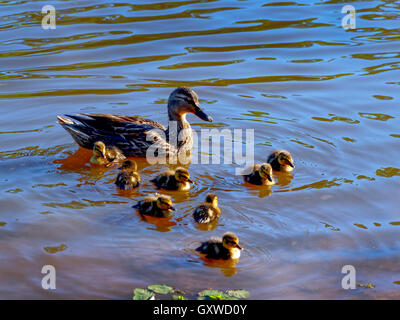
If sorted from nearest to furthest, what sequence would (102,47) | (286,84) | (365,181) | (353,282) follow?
1. (353,282)
2. (365,181)
3. (286,84)
4. (102,47)

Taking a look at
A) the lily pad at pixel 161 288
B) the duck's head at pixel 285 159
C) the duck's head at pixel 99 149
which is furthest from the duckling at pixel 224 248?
the duck's head at pixel 99 149

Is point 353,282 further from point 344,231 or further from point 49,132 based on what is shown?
point 49,132

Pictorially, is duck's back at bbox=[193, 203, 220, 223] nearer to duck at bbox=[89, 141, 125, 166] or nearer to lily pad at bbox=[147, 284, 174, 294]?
lily pad at bbox=[147, 284, 174, 294]

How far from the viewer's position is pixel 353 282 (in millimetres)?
4785

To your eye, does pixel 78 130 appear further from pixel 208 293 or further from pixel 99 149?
pixel 208 293

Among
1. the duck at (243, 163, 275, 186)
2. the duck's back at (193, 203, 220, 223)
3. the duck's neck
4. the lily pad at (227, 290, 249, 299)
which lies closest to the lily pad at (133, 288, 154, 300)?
the lily pad at (227, 290, 249, 299)

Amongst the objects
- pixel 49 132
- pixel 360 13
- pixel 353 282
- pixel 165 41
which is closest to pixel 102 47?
pixel 165 41

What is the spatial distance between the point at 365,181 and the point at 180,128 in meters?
2.33

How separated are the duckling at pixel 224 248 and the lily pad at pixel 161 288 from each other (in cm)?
50

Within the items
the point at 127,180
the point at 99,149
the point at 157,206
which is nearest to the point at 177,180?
the point at 127,180

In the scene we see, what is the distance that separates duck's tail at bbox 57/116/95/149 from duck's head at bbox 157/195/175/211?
6.26ft

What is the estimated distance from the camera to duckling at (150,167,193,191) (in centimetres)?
620

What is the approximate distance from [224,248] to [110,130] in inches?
111

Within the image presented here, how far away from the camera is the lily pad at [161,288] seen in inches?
180
